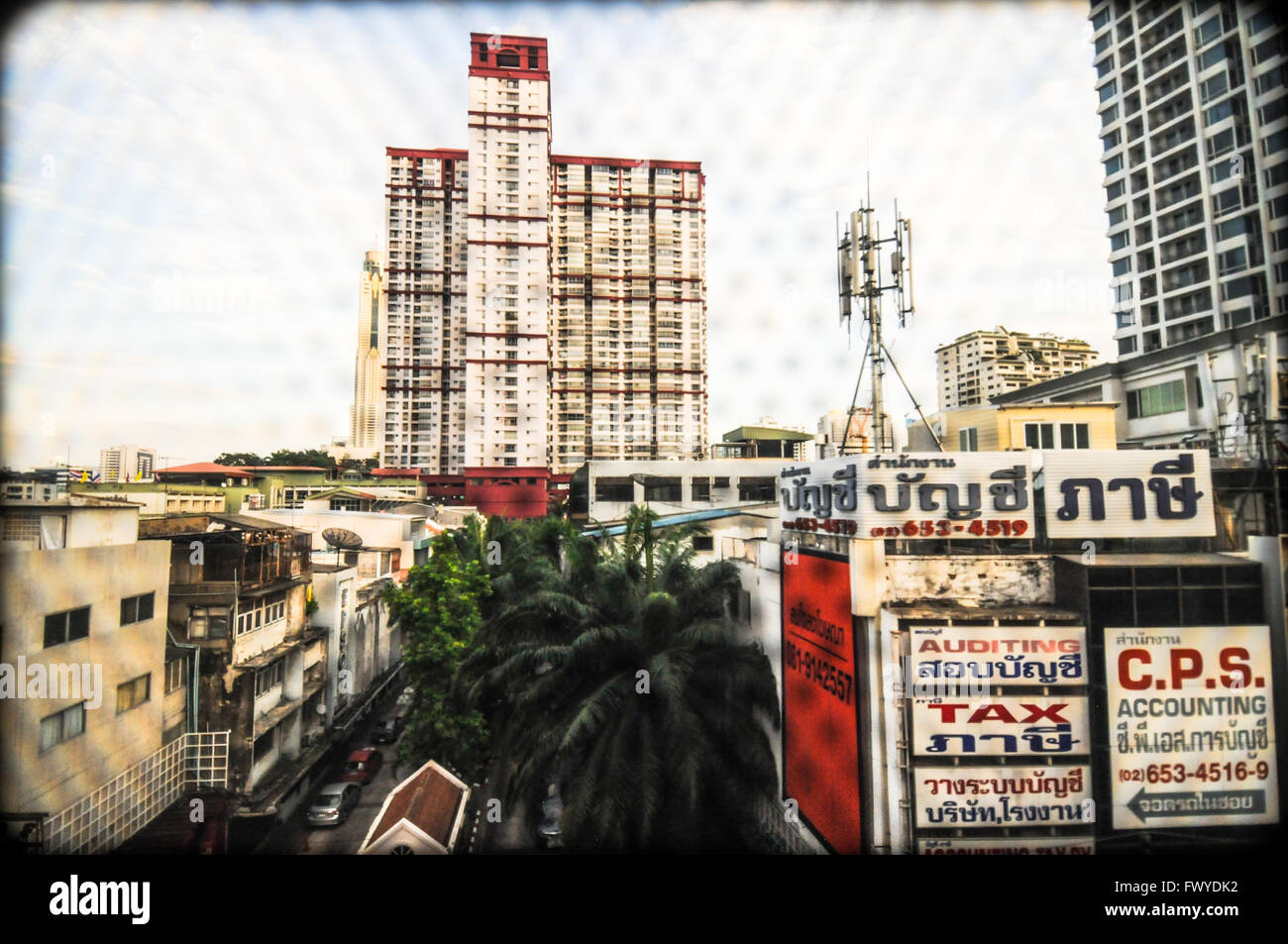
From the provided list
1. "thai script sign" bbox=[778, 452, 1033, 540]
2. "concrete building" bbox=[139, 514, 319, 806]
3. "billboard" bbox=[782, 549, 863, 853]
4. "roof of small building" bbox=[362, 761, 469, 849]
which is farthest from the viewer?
"roof of small building" bbox=[362, 761, 469, 849]

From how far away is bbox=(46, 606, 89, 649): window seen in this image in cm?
285

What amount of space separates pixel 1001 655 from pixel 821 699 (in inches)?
43.8

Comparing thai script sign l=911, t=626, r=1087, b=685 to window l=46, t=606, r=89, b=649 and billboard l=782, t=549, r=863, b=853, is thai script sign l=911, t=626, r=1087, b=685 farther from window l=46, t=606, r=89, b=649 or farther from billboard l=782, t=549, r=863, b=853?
window l=46, t=606, r=89, b=649

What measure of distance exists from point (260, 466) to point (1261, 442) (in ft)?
28.6

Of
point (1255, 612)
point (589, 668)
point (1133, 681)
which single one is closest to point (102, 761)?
point (589, 668)

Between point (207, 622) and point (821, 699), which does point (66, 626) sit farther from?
point (821, 699)

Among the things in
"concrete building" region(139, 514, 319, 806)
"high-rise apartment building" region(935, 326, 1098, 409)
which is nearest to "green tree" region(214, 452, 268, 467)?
"concrete building" region(139, 514, 319, 806)

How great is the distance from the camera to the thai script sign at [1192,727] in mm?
2760

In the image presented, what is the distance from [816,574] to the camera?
3.93 metres

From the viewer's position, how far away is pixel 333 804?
719 centimetres

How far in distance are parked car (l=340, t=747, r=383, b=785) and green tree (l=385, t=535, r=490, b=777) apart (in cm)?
196

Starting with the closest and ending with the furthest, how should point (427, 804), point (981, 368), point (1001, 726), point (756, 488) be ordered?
point (1001, 726) < point (427, 804) < point (756, 488) < point (981, 368)

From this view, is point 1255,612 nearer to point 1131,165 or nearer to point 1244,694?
point 1244,694

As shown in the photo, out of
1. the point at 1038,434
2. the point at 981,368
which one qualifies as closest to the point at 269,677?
the point at 1038,434
